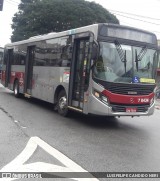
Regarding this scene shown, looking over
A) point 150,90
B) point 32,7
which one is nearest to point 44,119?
point 150,90

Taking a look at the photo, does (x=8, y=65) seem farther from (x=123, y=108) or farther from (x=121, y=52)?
(x=123, y=108)

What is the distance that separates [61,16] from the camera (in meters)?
48.7

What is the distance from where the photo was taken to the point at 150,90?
11703 mm

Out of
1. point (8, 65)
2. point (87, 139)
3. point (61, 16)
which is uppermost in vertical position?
point (61, 16)

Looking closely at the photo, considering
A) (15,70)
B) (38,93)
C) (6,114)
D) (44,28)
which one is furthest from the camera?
(44,28)

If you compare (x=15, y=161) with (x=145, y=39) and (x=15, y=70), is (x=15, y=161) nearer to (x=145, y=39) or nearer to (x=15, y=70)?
(x=145, y=39)

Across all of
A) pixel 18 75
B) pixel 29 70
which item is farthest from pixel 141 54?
pixel 18 75

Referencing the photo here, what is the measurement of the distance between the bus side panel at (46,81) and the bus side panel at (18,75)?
1.76m

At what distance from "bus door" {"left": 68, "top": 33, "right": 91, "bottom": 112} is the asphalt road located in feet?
2.33

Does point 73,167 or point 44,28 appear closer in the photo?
point 73,167

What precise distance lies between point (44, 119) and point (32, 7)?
4247cm

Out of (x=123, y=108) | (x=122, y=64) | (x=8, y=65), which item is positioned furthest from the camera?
(x=8, y=65)

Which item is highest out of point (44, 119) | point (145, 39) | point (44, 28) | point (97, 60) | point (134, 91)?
point (44, 28)

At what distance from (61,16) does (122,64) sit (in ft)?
128
